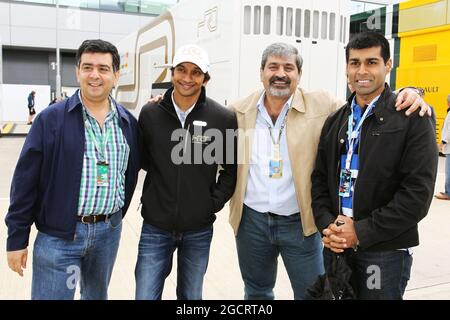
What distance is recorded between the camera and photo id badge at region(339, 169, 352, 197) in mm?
2238

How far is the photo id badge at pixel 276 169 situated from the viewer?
2650 mm

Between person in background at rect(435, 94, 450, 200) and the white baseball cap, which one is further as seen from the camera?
person in background at rect(435, 94, 450, 200)

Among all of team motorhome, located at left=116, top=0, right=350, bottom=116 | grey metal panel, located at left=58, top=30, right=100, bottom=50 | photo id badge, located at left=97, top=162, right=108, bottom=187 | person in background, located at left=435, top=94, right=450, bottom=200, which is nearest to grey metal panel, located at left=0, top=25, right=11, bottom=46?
grey metal panel, located at left=58, top=30, right=100, bottom=50

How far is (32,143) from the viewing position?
7.14ft

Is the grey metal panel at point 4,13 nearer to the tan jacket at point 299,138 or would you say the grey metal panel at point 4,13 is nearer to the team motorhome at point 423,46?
the team motorhome at point 423,46

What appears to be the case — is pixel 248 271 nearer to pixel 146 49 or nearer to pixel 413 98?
pixel 413 98

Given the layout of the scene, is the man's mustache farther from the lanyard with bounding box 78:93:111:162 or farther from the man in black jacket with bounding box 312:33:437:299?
the lanyard with bounding box 78:93:111:162

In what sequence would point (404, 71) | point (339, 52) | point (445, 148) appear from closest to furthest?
point (339, 52)
point (445, 148)
point (404, 71)

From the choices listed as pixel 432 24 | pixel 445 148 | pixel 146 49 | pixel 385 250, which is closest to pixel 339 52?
pixel 445 148

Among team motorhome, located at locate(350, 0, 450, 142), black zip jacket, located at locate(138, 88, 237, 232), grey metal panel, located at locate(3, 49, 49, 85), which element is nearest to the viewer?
black zip jacket, located at locate(138, 88, 237, 232)

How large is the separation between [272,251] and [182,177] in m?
0.76

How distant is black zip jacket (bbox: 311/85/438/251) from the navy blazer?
1432 millimetres

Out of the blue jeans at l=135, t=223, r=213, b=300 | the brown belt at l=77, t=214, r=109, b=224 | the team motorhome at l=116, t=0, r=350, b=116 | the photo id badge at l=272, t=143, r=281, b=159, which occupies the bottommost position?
the blue jeans at l=135, t=223, r=213, b=300
